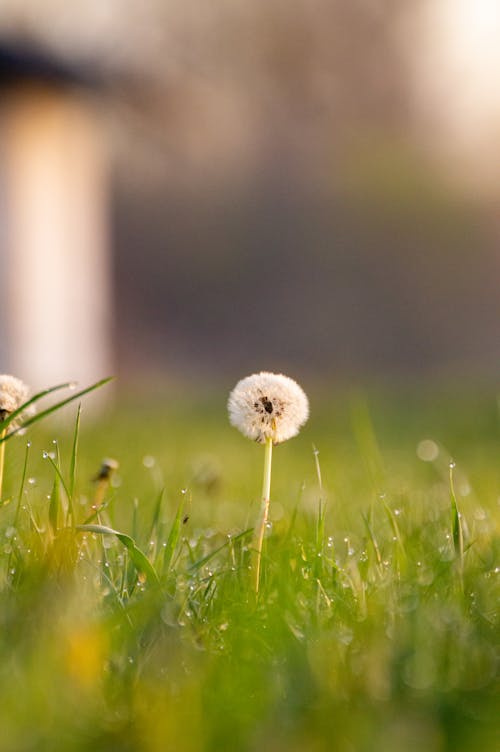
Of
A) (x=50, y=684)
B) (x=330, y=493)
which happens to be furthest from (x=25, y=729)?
(x=330, y=493)

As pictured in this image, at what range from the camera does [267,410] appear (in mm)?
1265

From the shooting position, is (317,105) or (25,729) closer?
(25,729)

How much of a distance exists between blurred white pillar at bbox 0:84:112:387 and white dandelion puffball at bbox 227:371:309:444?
15.5 feet

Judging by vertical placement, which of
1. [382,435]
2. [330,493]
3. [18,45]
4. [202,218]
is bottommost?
[330,493]

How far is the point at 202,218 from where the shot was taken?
48.3ft

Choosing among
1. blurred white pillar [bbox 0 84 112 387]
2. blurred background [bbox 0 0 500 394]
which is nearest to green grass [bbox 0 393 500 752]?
blurred white pillar [bbox 0 84 112 387]

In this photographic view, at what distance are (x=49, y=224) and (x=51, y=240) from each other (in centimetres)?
13

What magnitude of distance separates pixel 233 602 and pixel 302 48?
14012mm

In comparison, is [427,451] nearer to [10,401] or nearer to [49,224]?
[10,401]

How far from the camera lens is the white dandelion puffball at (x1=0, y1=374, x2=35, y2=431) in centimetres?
131

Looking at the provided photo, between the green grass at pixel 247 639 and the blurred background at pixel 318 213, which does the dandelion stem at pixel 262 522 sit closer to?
the green grass at pixel 247 639

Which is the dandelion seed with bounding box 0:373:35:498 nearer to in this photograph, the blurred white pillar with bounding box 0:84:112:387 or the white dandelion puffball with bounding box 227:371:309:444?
the white dandelion puffball with bounding box 227:371:309:444

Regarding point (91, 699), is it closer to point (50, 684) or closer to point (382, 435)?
point (50, 684)

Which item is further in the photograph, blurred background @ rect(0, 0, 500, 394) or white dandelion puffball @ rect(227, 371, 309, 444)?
blurred background @ rect(0, 0, 500, 394)
